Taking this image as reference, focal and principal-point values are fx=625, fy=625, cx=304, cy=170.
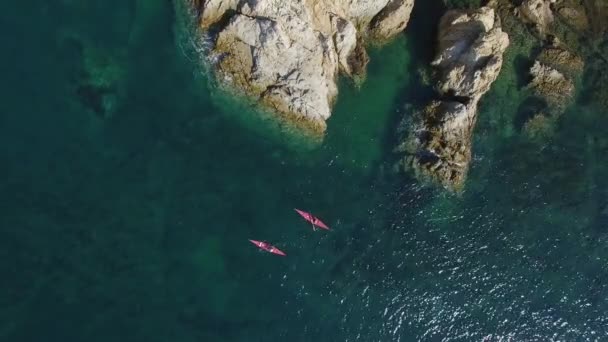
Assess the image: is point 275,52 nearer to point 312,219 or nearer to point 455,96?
point 312,219

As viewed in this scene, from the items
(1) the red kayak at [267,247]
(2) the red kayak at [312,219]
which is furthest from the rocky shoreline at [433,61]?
(1) the red kayak at [267,247]

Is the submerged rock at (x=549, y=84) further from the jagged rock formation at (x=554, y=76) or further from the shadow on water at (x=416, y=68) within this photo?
the shadow on water at (x=416, y=68)

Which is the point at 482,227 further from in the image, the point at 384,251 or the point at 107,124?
the point at 107,124

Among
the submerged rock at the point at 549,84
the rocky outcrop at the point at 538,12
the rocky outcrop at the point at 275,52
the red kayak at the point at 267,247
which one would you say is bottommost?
the red kayak at the point at 267,247

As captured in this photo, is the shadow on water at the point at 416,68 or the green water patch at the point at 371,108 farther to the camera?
the shadow on water at the point at 416,68

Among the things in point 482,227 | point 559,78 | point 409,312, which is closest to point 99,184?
point 409,312

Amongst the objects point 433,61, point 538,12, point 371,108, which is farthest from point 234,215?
point 538,12

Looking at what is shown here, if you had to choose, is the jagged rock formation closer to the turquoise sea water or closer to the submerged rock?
the submerged rock
